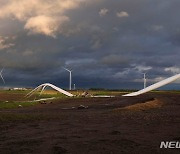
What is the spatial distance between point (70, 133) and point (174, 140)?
22.1 ft

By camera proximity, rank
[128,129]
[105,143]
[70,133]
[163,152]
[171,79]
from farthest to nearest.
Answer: [171,79] → [128,129] → [70,133] → [105,143] → [163,152]

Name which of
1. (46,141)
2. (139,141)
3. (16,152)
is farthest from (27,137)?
(139,141)

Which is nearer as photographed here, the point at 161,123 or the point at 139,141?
the point at 139,141

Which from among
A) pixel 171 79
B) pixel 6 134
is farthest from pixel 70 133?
pixel 171 79

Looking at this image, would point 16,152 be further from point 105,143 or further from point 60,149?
point 105,143

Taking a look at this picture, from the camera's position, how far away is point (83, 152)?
1719 cm

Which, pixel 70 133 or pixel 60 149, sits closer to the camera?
pixel 60 149

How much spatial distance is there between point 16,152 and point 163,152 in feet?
22.3

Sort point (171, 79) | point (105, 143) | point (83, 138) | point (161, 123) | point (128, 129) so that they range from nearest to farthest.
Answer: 1. point (105, 143)
2. point (83, 138)
3. point (128, 129)
4. point (161, 123)
5. point (171, 79)

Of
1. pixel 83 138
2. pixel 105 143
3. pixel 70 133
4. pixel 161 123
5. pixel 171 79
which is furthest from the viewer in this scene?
pixel 171 79

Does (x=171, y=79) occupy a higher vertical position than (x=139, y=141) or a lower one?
higher

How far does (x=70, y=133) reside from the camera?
939 inches

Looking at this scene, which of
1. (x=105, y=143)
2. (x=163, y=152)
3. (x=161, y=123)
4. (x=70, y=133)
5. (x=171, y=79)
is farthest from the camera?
(x=171, y=79)

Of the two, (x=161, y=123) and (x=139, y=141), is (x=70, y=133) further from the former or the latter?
(x=161, y=123)
